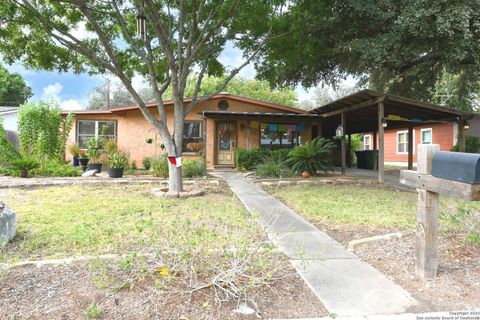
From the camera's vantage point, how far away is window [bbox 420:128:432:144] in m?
19.9

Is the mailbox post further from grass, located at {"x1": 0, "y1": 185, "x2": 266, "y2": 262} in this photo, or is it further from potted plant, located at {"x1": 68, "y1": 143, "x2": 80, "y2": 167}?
potted plant, located at {"x1": 68, "y1": 143, "x2": 80, "y2": 167}

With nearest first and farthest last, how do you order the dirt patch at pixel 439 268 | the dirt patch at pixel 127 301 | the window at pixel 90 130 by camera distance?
the dirt patch at pixel 127 301 → the dirt patch at pixel 439 268 → the window at pixel 90 130

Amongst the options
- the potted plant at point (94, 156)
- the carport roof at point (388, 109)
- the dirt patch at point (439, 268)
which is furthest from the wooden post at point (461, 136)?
the potted plant at point (94, 156)

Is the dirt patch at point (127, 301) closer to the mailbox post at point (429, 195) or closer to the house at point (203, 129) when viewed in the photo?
the mailbox post at point (429, 195)

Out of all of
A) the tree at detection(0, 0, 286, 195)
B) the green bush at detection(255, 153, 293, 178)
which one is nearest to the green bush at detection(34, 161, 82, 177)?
the tree at detection(0, 0, 286, 195)

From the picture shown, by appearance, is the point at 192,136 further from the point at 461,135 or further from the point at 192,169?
the point at 461,135

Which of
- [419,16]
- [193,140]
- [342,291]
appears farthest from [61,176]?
[419,16]

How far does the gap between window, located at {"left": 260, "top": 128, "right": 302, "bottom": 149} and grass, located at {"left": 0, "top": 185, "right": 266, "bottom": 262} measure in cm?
799

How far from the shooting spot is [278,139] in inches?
631

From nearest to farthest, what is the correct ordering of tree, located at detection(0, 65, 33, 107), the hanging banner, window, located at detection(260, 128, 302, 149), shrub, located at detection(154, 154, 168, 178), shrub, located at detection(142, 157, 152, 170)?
shrub, located at detection(154, 154, 168, 178) → shrub, located at detection(142, 157, 152, 170) → the hanging banner → window, located at detection(260, 128, 302, 149) → tree, located at detection(0, 65, 33, 107)

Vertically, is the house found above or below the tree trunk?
above

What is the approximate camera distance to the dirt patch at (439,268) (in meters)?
2.69

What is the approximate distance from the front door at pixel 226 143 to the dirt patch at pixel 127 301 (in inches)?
494

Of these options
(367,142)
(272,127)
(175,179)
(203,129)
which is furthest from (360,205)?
(367,142)
